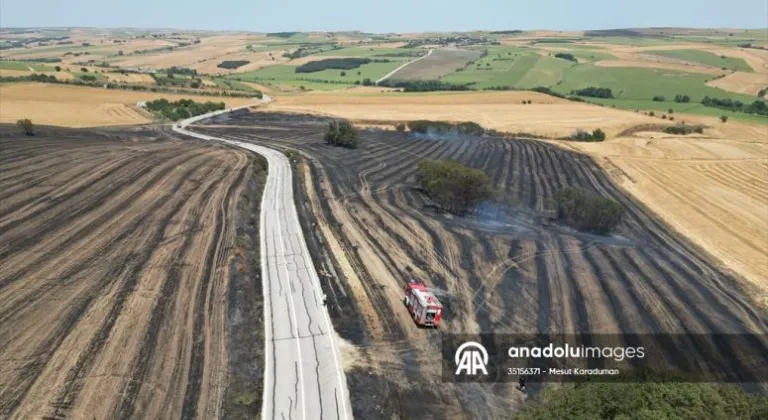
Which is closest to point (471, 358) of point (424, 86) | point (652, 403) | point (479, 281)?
point (479, 281)

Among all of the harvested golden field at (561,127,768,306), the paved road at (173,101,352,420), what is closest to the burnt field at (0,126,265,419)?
the paved road at (173,101,352,420)

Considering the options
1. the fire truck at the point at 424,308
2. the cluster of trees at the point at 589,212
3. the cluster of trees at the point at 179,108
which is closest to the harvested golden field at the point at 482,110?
the cluster of trees at the point at 179,108

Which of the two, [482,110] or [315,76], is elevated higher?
[315,76]

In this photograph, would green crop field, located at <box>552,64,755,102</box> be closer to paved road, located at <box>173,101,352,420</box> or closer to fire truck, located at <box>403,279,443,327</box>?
paved road, located at <box>173,101,352,420</box>

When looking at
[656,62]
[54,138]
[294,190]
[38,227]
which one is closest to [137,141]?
[54,138]

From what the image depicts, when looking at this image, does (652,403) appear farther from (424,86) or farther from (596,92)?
(424,86)

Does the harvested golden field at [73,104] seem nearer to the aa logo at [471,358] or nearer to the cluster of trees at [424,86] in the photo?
the cluster of trees at [424,86]

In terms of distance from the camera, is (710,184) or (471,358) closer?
(471,358)
